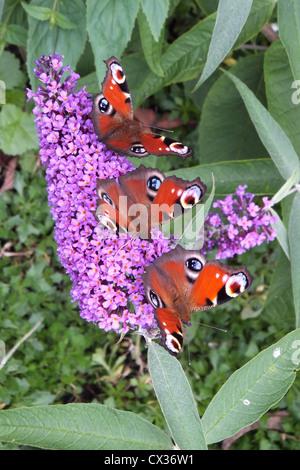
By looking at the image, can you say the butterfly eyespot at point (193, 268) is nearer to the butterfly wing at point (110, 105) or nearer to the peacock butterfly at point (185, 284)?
the peacock butterfly at point (185, 284)

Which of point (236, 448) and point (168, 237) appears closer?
point (168, 237)

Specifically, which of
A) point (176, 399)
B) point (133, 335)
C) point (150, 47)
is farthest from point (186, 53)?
point (133, 335)

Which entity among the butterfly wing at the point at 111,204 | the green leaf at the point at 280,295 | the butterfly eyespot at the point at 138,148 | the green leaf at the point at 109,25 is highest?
the green leaf at the point at 109,25

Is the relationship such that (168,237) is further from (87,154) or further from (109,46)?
(109,46)

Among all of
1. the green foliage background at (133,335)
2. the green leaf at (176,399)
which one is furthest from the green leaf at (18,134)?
the green leaf at (176,399)

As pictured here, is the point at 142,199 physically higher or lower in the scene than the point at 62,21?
lower

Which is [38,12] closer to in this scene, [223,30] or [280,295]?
[223,30]
